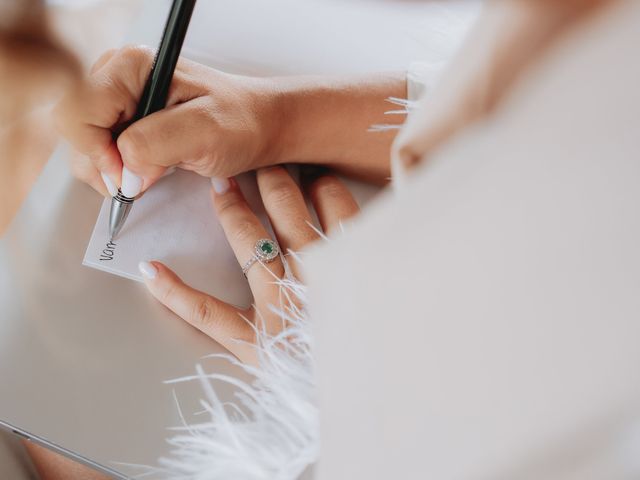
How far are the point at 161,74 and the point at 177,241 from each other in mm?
149

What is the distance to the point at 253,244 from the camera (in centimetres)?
58

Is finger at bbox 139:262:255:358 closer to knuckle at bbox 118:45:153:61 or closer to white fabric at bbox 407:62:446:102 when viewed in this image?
knuckle at bbox 118:45:153:61

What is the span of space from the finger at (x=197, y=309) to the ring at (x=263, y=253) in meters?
0.05

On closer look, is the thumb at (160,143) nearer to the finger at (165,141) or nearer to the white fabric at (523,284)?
the finger at (165,141)

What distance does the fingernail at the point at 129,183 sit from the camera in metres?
0.55

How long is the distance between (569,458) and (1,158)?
1.73 feet

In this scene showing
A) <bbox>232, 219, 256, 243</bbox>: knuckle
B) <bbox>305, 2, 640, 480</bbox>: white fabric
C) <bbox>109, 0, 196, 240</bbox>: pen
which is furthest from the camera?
<bbox>232, 219, 256, 243</bbox>: knuckle

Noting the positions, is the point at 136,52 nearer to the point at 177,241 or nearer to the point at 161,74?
the point at 161,74

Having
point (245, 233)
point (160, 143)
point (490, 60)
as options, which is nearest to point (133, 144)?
point (160, 143)

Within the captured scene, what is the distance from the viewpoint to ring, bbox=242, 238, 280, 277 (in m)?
0.58

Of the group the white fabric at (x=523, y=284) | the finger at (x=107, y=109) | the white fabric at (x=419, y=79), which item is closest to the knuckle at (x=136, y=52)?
the finger at (x=107, y=109)


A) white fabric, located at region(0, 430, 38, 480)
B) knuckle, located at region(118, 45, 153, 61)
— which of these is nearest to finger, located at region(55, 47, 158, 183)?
knuckle, located at region(118, 45, 153, 61)

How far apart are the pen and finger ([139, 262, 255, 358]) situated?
49 mm

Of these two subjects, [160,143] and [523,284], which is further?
[160,143]
